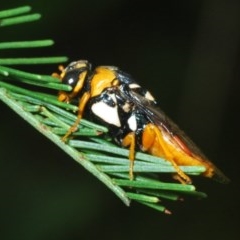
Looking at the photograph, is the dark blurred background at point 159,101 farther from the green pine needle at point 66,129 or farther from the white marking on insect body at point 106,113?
the green pine needle at point 66,129

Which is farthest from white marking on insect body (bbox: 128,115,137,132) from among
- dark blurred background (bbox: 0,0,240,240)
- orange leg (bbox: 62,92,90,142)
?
dark blurred background (bbox: 0,0,240,240)

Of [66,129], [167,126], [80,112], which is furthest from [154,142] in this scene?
[66,129]

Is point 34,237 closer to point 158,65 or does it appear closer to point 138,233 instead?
point 138,233

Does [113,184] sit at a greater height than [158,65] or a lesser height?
lesser

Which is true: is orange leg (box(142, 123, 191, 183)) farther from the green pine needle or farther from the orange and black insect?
the green pine needle

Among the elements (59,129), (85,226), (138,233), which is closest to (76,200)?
(85,226)

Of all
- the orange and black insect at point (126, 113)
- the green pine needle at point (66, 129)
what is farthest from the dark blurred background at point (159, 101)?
the green pine needle at point (66, 129)
